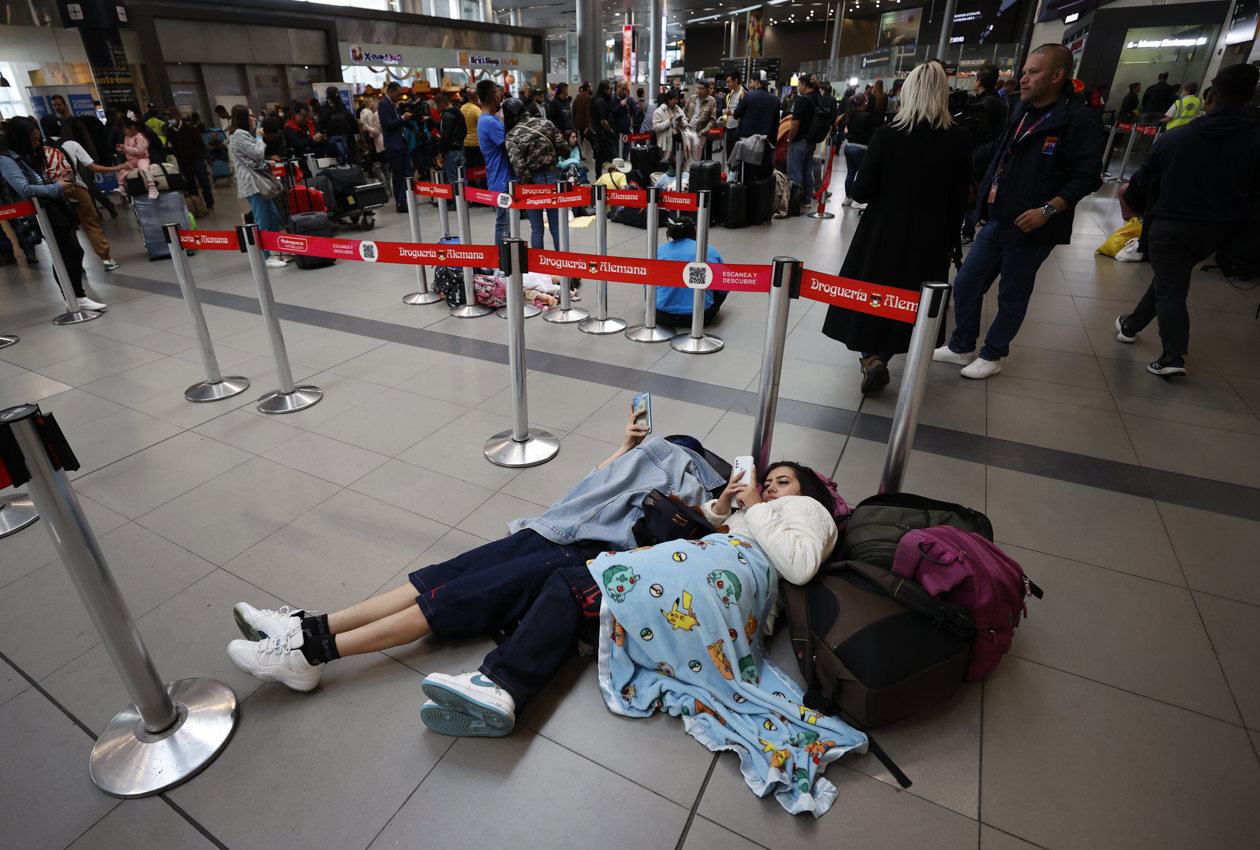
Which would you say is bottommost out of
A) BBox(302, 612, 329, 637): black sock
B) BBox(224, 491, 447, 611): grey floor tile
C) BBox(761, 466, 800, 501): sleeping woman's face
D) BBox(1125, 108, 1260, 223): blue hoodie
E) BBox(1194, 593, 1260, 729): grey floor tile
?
BBox(224, 491, 447, 611): grey floor tile

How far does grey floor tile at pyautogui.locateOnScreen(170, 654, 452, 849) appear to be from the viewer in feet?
6.08

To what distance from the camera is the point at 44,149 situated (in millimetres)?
6387

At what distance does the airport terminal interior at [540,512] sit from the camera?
6.19 feet

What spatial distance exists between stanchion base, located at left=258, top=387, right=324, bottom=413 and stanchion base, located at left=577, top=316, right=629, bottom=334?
7.40ft

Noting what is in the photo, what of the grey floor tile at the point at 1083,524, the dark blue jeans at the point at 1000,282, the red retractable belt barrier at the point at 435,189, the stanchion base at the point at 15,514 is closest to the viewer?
the grey floor tile at the point at 1083,524

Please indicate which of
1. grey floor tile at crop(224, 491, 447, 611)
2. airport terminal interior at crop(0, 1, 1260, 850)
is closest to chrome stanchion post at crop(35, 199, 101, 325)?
airport terminal interior at crop(0, 1, 1260, 850)

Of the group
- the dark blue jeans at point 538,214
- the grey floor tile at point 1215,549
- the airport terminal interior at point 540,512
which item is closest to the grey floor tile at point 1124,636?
the airport terminal interior at point 540,512

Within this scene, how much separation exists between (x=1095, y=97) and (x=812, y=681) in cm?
1466

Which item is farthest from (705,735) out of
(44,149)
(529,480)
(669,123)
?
(669,123)

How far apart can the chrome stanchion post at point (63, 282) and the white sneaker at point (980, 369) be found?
303 inches

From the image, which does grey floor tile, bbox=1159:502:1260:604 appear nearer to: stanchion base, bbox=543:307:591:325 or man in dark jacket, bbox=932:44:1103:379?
man in dark jacket, bbox=932:44:1103:379

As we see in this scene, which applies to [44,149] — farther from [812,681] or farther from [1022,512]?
[1022,512]

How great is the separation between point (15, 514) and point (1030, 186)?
5.91 metres

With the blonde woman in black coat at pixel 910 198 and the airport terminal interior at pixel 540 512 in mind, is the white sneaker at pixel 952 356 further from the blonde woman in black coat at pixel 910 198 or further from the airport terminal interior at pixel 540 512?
the blonde woman in black coat at pixel 910 198
